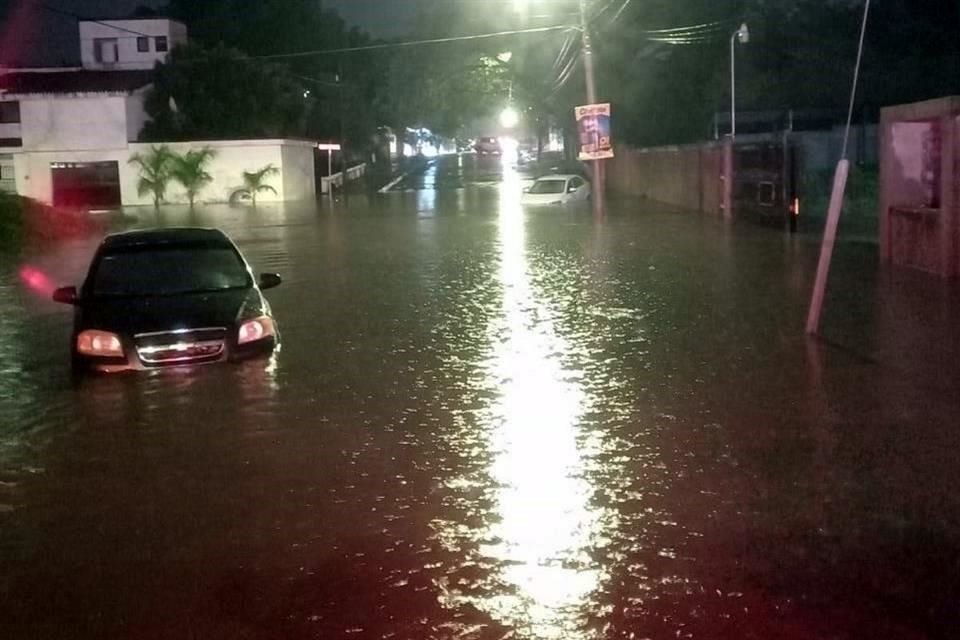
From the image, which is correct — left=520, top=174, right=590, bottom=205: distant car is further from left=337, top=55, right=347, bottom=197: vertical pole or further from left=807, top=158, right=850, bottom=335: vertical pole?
left=807, top=158, right=850, bottom=335: vertical pole

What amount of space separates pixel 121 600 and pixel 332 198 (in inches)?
2046

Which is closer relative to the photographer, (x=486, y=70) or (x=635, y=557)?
(x=635, y=557)

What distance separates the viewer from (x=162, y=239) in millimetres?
13383

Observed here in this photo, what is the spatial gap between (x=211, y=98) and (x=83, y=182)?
7.28 meters

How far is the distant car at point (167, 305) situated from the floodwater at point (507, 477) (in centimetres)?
41

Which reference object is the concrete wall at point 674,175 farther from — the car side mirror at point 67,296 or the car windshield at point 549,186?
the car side mirror at point 67,296

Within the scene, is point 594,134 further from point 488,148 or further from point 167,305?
point 488,148

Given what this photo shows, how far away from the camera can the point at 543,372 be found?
12898 mm

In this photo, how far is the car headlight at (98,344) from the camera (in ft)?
39.3

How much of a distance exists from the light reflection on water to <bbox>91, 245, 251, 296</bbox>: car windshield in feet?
8.99

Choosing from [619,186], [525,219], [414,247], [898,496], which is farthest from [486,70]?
[898,496]

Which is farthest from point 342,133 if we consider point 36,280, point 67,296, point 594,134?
point 67,296

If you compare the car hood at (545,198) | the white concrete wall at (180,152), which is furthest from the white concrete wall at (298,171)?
the car hood at (545,198)

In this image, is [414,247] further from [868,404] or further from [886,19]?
[886,19]
